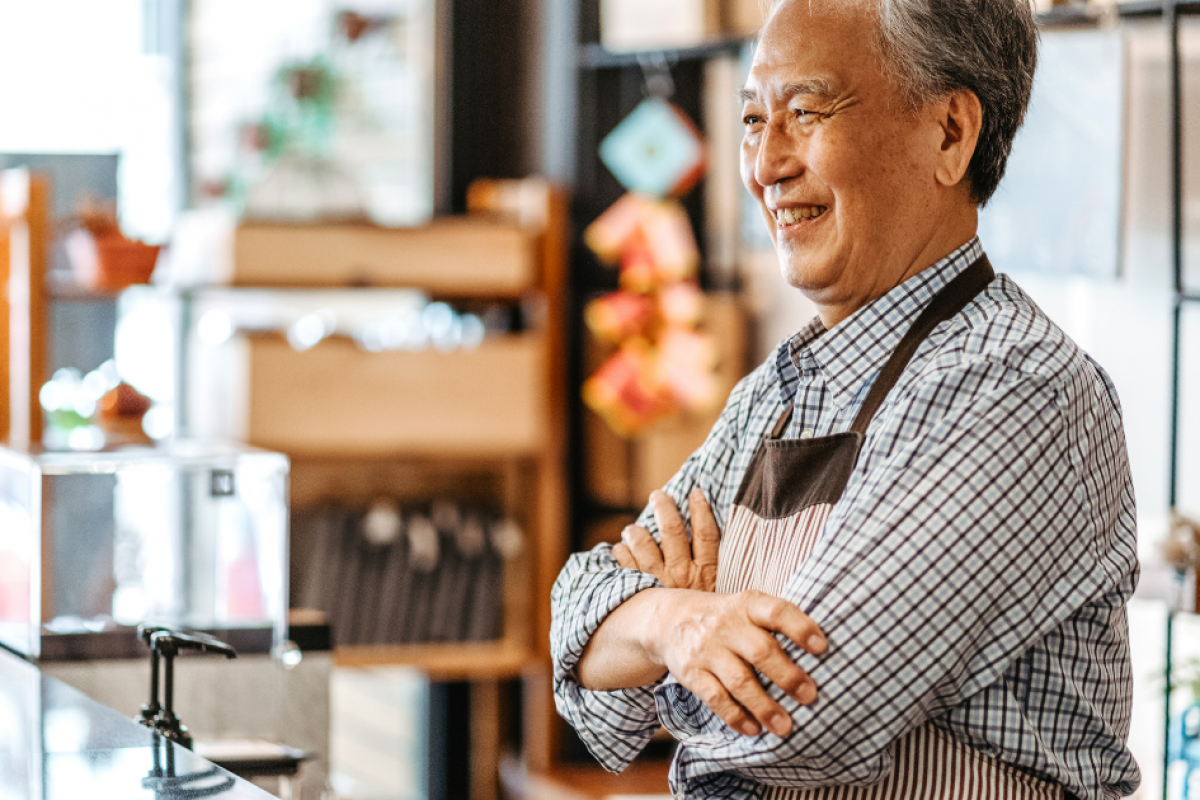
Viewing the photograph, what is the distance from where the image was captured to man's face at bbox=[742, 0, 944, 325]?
1452 millimetres

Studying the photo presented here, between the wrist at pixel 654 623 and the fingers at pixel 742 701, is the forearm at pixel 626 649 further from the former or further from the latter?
the fingers at pixel 742 701

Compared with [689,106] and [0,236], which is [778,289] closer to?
[689,106]

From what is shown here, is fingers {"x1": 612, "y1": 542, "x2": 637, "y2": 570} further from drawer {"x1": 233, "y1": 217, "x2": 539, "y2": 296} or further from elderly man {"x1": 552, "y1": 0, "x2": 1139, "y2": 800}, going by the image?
drawer {"x1": 233, "y1": 217, "x2": 539, "y2": 296}

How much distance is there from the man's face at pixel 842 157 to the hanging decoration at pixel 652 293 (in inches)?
88.2

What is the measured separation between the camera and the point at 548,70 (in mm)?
4199

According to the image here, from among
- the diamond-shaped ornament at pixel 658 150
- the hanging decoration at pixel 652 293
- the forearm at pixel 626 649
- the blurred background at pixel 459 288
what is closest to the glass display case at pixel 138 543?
the blurred background at pixel 459 288

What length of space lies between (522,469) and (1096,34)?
1919mm

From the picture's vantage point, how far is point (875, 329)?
147 cm

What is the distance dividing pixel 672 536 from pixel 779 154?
0.44 meters

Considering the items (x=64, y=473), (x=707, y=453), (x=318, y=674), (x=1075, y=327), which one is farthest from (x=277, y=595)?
(x=1075, y=327)

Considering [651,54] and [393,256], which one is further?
[651,54]

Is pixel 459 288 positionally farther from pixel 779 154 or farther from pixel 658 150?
pixel 779 154

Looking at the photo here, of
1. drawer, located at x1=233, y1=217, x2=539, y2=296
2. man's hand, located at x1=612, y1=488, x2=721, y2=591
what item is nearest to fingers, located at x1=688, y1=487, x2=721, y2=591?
man's hand, located at x1=612, y1=488, x2=721, y2=591

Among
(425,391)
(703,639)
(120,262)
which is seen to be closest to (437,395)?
(425,391)
